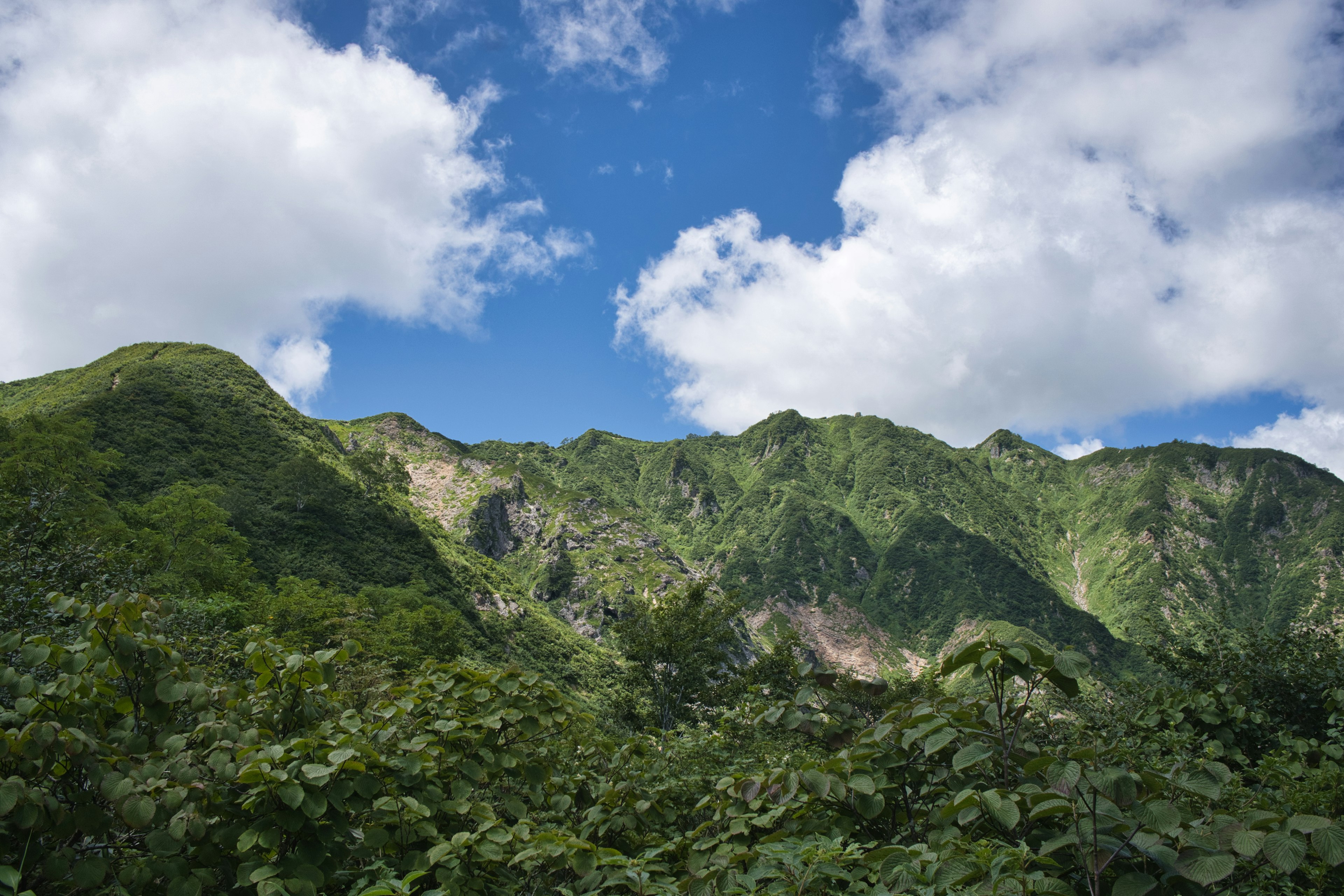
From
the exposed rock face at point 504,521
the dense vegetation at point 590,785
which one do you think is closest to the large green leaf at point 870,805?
the dense vegetation at point 590,785

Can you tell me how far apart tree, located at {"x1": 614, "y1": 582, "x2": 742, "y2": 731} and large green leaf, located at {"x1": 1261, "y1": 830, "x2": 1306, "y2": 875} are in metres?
27.6

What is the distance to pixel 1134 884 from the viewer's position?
1.84m

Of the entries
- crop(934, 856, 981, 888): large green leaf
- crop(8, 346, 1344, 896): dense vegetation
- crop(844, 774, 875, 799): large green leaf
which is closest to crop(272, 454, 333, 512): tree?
crop(8, 346, 1344, 896): dense vegetation

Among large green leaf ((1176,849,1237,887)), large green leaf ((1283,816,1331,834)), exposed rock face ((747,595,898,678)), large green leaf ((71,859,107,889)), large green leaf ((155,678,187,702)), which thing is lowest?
exposed rock face ((747,595,898,678))

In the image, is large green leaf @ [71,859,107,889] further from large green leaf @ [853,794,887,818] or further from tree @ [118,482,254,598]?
tree @ [118,482,254,598]

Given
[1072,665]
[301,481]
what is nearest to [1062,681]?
[1072,665]

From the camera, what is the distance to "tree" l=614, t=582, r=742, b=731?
92.6 ft

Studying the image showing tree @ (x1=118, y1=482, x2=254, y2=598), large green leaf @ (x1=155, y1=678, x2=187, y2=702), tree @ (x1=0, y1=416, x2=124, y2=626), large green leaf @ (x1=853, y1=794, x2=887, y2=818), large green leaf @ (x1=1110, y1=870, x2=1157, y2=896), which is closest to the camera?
large green leaf @ (x1=1110, y1=870, x2=1157, y2=896)

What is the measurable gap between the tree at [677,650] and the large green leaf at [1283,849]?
27570mm

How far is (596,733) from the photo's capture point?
454cm

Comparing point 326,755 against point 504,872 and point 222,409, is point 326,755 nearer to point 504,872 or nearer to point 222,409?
point 504,872

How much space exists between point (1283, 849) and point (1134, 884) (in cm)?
43

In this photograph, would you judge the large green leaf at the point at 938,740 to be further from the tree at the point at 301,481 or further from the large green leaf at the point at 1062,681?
the tree at the point at 301,481

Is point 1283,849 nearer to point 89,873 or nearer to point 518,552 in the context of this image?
point 89,873
